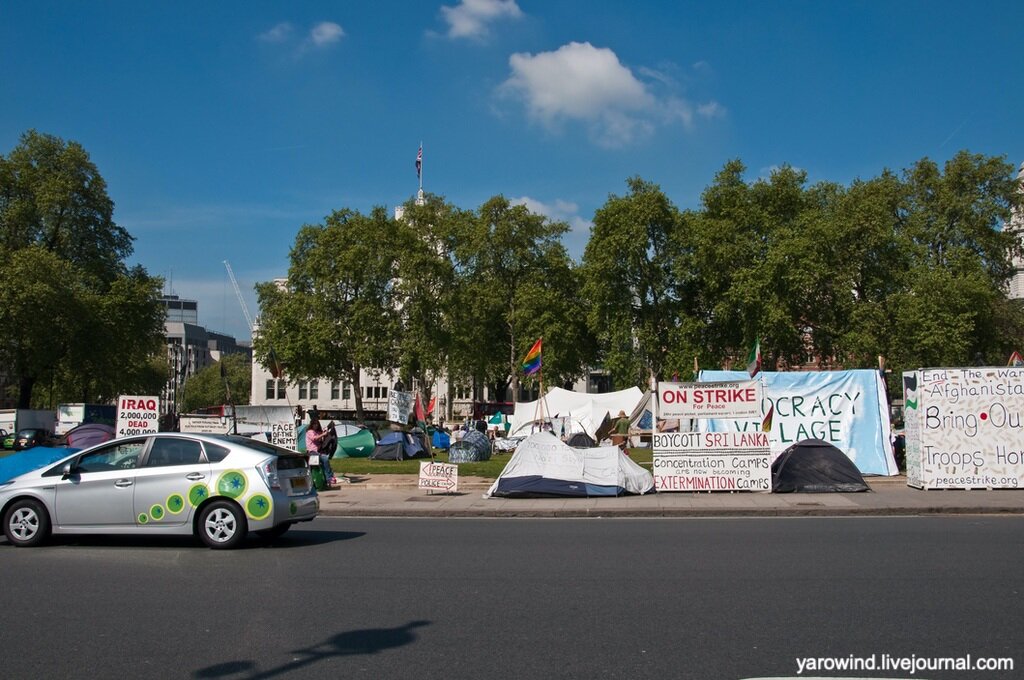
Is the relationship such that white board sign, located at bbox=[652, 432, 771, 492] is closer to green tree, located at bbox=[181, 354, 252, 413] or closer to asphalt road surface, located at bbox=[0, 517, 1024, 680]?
asphalt road surface, located at bbox=[0, 517, 1024, 680]

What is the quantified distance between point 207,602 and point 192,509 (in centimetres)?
365

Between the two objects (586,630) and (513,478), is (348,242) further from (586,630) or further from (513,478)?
(586,630)

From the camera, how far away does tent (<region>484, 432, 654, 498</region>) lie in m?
18.1

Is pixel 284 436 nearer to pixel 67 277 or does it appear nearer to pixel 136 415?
pixel 136 415

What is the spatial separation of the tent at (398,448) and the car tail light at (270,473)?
65.1 ft

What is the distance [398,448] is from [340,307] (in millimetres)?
31864

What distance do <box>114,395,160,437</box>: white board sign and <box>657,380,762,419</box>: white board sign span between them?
12626 millimetres

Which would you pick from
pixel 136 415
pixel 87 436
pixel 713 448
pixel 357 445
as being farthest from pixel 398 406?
pixel 713 448

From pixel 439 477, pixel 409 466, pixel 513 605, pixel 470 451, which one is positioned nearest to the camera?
pixel 513 605

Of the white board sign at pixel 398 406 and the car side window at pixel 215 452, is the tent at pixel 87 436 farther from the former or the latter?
the car side window at pixel 215 452

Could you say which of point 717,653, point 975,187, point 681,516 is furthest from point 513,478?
point 975,187

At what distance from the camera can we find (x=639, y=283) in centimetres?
5503

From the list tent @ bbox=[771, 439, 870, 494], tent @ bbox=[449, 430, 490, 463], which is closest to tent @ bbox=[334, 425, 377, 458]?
tent @ bbox=[449, 430, 490, 463]

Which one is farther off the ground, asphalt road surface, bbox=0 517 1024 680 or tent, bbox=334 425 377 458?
tent, bbox=334 425 377 458
